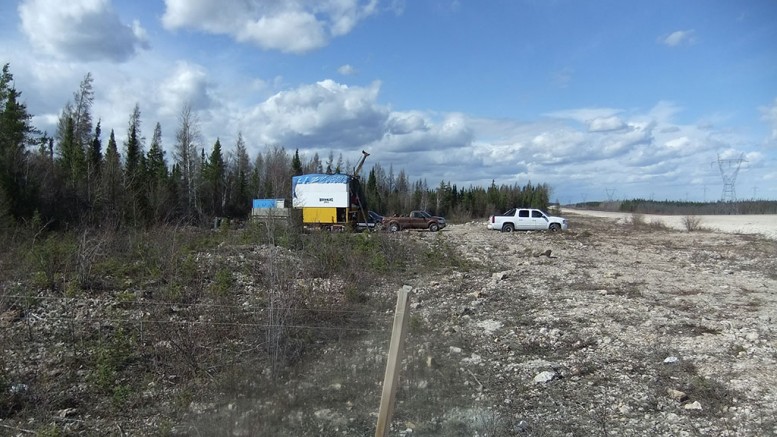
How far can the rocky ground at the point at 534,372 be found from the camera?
207 inches

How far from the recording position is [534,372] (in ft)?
23.0

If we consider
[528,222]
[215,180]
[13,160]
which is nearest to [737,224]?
[528,222]

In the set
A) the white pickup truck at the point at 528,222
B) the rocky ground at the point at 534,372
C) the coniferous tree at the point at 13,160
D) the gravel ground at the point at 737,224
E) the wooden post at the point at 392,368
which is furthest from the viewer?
the gravel ground at the point at 737,224

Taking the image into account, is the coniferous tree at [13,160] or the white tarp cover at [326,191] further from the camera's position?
the white tarp cover at [326,191]

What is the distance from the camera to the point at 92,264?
1116cm

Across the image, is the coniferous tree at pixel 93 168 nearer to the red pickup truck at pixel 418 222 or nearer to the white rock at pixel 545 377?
the red pickup truck at pixel 418 222

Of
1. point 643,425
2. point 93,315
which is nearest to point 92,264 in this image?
point 93,315

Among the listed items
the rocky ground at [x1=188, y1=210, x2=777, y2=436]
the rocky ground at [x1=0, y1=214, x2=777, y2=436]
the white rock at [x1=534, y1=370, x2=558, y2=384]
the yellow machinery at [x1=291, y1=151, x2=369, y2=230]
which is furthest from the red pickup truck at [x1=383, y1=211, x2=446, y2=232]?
the white rock at [x1=534, y1=370, x2=558, y2=384]

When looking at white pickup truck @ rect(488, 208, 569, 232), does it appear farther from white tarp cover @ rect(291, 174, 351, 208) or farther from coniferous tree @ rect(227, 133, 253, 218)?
coniferous tree @ rect(227, 133, 253, 218)

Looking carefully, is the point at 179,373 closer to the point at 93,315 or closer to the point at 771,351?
the point at 93,315

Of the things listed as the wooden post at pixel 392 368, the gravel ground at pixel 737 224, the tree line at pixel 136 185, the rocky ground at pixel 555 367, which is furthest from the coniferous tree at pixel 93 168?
the gravel ground at pixel 737 224

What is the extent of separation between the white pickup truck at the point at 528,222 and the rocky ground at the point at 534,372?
2195cm

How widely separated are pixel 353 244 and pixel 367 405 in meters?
9.53

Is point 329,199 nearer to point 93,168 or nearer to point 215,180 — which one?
point 93,168
